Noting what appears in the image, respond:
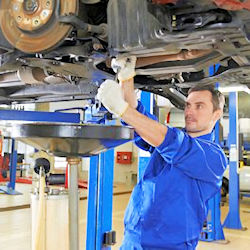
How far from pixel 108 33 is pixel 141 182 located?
2.61ft

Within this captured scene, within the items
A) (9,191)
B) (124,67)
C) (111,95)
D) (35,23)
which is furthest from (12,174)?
(111,95)

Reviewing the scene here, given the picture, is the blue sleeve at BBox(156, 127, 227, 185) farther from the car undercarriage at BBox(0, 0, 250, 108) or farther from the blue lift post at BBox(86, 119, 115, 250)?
the blue lift post at BBox(86, 119, 115, 250)

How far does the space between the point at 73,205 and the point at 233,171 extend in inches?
188

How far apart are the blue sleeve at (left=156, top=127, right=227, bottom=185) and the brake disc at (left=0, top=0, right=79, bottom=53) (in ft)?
2.39

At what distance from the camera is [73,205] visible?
1.20 metres

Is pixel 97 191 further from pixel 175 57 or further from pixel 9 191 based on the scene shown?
pixel 9 191

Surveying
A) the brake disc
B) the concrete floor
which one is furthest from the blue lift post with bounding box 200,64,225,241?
the brake disc

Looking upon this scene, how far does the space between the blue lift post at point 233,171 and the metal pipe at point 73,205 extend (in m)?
4.49

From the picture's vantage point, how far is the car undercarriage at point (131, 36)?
154 cm

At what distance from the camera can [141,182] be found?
197 centimetres

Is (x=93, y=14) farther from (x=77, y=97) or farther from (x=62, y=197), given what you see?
(x=77, y=97)

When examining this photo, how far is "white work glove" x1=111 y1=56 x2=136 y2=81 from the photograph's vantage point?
1.70 m

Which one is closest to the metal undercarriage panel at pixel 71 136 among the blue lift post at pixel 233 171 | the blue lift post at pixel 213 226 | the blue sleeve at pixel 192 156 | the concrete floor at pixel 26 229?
the blue sleeve at pixel 192 156

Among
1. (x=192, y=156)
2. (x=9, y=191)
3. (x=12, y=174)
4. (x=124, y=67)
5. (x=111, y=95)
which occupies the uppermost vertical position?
(x=124, y=67)
